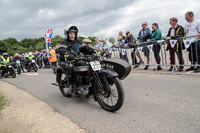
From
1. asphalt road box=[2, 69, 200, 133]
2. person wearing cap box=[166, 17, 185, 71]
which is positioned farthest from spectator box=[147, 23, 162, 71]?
asphalt road box=[2, 69, 200, 133]

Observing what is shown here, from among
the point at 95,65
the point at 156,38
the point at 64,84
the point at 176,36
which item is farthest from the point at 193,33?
the point at 64,84

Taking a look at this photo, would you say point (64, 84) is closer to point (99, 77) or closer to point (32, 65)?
point (99, 77)

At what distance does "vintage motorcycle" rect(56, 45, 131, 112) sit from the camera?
3.15 meters

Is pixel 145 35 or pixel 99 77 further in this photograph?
pixel 145 35

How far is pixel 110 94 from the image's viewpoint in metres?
3.24

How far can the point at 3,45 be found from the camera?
99625 millimetres

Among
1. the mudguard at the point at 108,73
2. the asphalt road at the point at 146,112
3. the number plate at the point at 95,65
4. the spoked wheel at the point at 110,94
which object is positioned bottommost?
the asphalt road at the point at 146,112

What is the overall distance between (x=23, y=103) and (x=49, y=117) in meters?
1.53

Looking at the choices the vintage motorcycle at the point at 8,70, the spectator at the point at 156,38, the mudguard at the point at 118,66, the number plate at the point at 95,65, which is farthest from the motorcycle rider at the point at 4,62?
the mudguard at the point at 118,66

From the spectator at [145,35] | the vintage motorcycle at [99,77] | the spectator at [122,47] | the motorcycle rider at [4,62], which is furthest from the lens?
the motorcycle rider at [4,62]

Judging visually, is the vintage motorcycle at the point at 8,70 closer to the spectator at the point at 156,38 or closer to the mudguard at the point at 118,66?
the spectator at the point at 156,38

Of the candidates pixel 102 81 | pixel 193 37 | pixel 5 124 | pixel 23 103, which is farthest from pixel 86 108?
pixel 193 37

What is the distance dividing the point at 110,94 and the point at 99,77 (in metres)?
0.44

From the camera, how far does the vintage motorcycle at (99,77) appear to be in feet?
10.3
